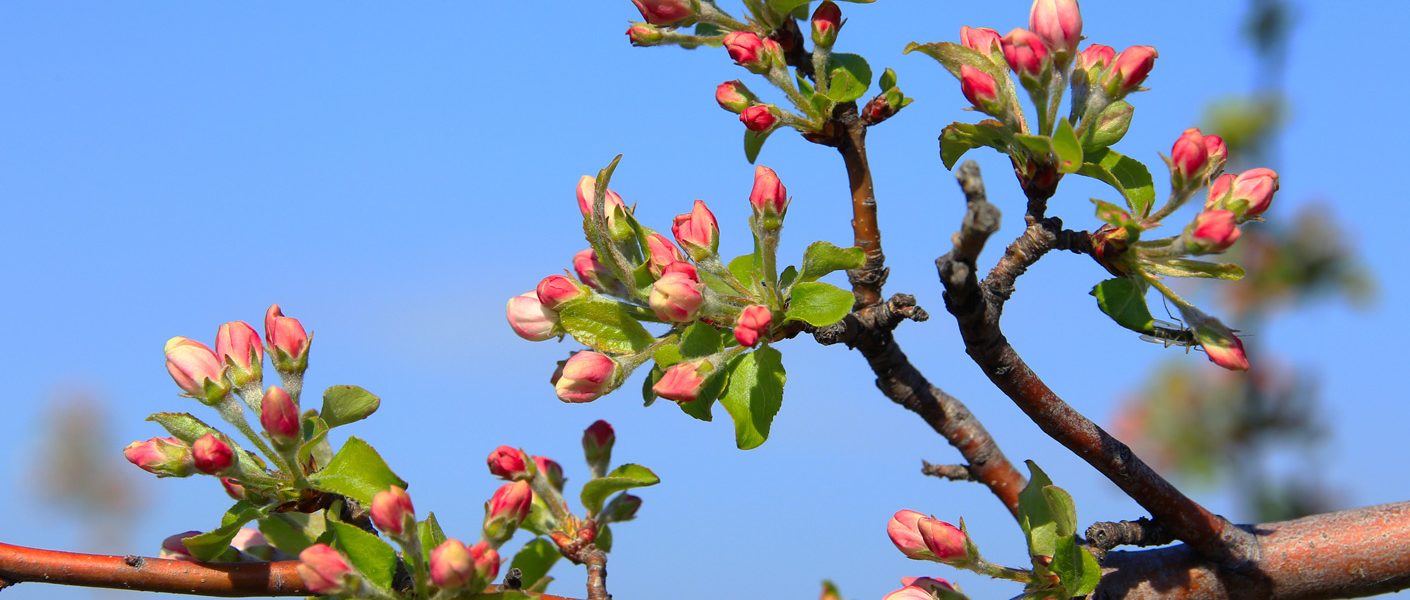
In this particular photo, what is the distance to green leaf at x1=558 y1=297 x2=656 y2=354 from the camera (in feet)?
6.42

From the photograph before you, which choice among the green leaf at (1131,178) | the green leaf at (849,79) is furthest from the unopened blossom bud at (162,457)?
the green leaf at (1131,178)

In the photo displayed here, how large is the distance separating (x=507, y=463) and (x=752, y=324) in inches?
22.2

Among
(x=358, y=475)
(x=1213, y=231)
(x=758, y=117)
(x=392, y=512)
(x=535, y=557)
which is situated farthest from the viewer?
(x=535, y=557)

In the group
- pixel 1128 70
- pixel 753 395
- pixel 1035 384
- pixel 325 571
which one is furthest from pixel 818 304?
pixel 325 571

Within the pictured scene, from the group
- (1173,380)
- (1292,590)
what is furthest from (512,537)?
(1173,380)

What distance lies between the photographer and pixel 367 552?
6.08 feet

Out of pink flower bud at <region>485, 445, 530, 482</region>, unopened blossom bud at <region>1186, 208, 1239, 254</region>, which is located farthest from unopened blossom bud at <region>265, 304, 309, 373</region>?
unopened blossom bud at <region>1186, 208, 1239, 254</region>

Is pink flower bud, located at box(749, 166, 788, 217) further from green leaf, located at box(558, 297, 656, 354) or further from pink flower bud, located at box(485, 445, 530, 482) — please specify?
pink flower bud, located at box(485, 445, 530, 482)

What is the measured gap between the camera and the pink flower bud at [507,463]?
82.1 inches

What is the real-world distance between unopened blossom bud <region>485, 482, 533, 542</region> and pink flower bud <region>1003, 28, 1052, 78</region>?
2.99ft

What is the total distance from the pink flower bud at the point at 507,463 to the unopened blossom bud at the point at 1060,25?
1.06 meters

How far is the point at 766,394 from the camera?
192cm

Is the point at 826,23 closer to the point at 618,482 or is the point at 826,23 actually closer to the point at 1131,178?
the point at 1131,178

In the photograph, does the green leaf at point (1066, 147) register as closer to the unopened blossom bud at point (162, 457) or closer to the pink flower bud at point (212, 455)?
the pink flower bud at point (212, 455)
